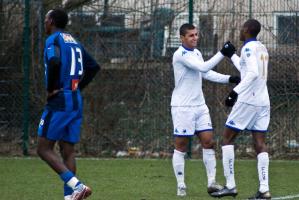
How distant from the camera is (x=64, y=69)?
27.8 ft

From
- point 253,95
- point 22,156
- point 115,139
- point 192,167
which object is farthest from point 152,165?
point 253,95

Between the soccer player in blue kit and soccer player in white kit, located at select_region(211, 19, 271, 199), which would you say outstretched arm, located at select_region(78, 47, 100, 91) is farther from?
soccer player in white kit, located at select_region(211, 19, 271, 199)

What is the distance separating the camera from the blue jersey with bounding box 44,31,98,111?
8445mm

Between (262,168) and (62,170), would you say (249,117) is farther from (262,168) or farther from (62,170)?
(62,170)

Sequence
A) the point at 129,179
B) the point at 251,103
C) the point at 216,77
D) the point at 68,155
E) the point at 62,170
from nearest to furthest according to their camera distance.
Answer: the point at 62,170
the point at 68,155
the point at 251,103
the point at 216,77
the point at 129,179

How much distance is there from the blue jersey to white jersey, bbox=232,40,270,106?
5.83 feet

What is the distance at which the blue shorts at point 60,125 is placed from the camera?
8492 millimetres

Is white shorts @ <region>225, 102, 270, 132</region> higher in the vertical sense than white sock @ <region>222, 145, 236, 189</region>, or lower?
higher

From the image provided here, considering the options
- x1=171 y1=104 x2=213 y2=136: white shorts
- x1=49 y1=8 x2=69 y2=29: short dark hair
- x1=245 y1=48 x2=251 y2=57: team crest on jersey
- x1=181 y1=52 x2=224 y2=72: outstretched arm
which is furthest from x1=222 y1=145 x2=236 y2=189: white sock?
x1=49 y1=8 x2=69 y2=29: short dark hair

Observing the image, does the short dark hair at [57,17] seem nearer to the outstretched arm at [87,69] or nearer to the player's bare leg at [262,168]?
the outstretched arm at [87,69]

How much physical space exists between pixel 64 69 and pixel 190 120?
2.09 meters

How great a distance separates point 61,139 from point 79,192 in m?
0.65

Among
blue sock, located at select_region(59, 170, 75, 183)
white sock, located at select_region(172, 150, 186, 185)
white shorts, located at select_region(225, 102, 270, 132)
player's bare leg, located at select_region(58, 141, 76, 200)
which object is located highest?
white shorts, located at select_region(225, 102, 270, 132)

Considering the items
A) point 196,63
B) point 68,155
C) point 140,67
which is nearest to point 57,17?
point 68,155
